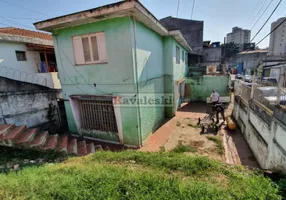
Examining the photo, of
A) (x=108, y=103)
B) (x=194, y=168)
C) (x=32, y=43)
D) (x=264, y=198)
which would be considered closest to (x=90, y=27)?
(x=108, y=103)

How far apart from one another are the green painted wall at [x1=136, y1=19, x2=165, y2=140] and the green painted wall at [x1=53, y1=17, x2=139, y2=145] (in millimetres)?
519

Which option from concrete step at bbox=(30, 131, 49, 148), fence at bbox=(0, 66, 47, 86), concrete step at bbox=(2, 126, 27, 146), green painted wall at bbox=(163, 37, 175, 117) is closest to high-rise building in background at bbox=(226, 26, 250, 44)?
green painted wall at bbox=(163, 37, 175, 117)

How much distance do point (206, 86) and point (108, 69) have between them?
436 inches

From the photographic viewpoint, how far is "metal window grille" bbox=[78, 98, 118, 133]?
271 inches

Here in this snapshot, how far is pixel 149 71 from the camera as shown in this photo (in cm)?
725

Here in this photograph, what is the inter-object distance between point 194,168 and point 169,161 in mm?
689

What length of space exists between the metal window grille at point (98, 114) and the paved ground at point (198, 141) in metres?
2.04

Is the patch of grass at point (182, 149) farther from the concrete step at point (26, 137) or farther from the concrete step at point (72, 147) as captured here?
the concrete step at point (26, 137)

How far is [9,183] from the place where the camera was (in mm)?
2939

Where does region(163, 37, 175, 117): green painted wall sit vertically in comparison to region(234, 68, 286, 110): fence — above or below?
above

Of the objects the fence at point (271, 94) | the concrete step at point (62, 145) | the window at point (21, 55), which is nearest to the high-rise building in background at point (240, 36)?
the fence at point (271, 94)

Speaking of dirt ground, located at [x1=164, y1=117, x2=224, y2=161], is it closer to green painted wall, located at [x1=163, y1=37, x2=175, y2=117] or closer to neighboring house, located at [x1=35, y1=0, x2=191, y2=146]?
neighboring house, located at [x1=35, y1=0, x2=191, y2=146]

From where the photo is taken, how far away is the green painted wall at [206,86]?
13.7 m

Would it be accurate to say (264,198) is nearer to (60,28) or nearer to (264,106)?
(264,106)
